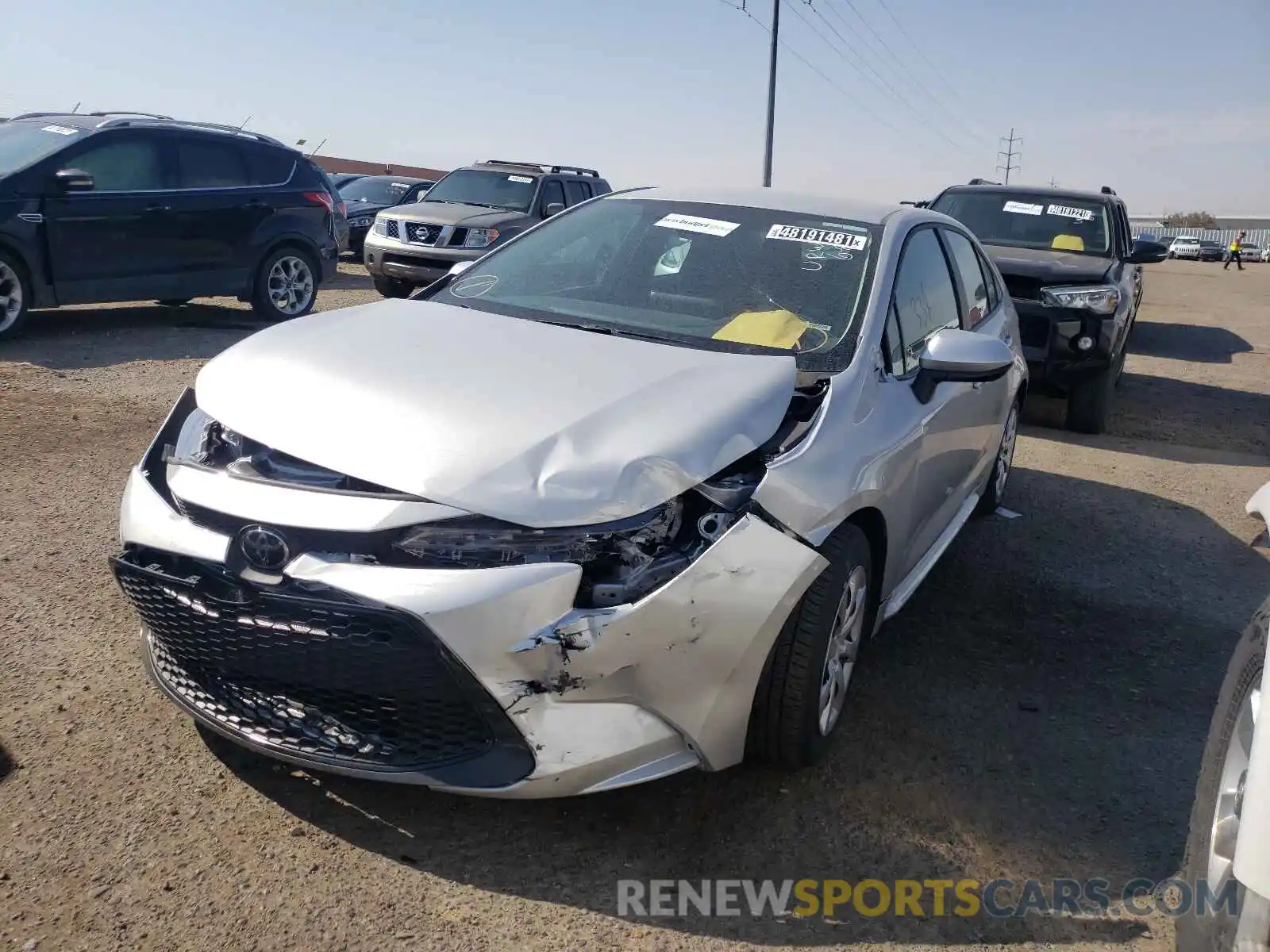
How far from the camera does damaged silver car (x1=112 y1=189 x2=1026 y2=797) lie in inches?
95.7

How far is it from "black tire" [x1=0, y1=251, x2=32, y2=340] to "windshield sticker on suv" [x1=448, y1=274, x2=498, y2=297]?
6060mm

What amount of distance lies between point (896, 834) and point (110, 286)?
842cm

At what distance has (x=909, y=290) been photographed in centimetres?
397

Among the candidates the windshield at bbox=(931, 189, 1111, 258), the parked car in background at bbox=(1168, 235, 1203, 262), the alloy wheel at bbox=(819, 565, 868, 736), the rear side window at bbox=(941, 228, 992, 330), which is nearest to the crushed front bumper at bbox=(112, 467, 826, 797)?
the alloy wheel at bbox=(819, 565, 868, 736)

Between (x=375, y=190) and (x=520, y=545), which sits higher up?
(x=375, y=190)

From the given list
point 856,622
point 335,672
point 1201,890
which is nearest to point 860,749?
point 856,622

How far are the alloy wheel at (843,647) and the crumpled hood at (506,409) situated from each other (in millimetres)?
617

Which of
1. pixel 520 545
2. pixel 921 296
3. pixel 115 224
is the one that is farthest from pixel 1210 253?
pixel 520 545

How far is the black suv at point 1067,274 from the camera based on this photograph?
8.12 meters

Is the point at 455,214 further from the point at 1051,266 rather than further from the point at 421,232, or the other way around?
the point at 1051,266

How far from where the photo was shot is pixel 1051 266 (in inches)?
333

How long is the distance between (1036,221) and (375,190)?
1389cm

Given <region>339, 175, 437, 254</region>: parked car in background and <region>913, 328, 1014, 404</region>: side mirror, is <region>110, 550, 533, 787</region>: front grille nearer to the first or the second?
<region>913, 328, 1014, 404</region>: side mirror

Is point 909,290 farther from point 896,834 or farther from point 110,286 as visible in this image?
point 110,286
